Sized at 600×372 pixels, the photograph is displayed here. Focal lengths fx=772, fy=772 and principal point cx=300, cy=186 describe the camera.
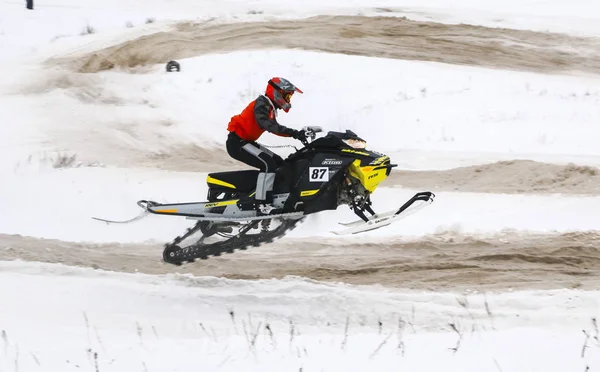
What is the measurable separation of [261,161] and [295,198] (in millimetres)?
605

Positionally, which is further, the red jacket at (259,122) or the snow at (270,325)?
the red jacket at (259,122)

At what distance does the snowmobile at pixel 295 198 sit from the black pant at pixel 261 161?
93 millimetres

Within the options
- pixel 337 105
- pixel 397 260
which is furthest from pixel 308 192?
pixel 337 105

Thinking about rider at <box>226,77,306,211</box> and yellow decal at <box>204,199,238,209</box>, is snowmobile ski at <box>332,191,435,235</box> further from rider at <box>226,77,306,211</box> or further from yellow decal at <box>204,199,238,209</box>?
yellow decal at <box>204,199,238,209</box>

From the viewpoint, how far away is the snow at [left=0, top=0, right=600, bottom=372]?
6.75 metres

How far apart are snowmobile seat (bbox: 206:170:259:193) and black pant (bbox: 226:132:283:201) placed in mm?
145

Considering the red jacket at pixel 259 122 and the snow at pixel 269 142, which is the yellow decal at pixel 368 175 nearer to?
the red jacket at pixel 259 122

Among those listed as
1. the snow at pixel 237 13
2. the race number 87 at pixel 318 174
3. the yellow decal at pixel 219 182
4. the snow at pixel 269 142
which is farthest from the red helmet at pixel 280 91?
the snow at pixel 237 13

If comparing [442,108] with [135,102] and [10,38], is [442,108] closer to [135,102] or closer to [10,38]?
[135,102]

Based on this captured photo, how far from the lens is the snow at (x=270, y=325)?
6.36 metres

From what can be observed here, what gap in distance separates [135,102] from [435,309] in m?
11.5

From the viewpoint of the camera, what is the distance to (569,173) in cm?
1330

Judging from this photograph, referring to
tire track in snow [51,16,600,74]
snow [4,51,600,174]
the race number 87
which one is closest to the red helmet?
the race number 87

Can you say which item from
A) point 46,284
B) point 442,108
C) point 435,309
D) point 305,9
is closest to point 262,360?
point 435,309
